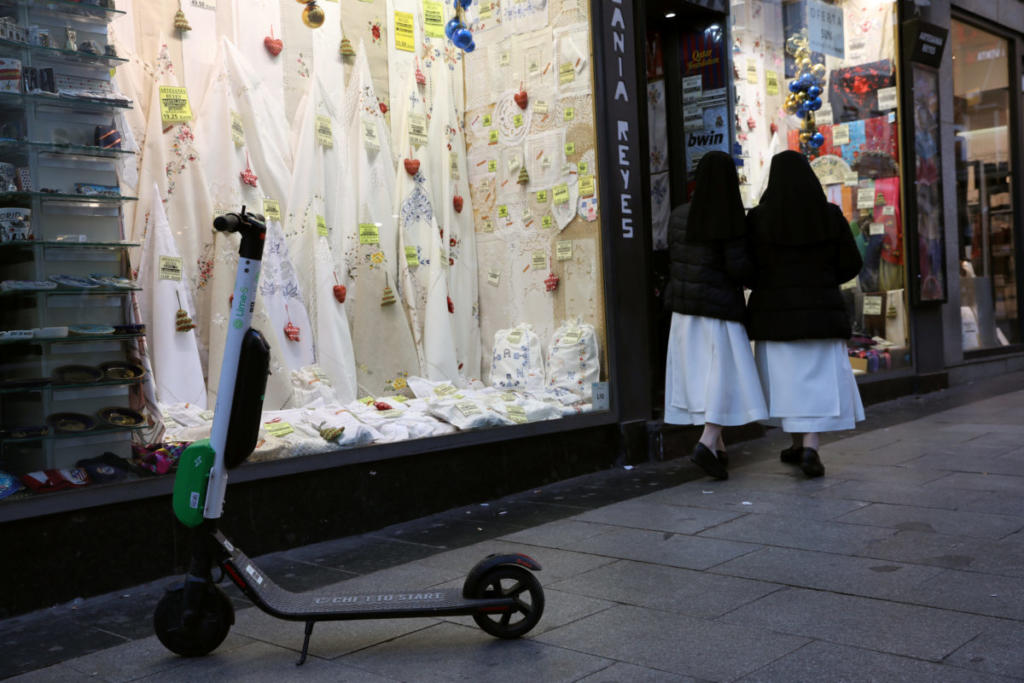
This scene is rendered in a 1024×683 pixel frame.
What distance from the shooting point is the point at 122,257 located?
13.8 ft

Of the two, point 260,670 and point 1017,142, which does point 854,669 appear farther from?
point 1017,142

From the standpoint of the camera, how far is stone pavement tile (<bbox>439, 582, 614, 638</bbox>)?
3.21 m

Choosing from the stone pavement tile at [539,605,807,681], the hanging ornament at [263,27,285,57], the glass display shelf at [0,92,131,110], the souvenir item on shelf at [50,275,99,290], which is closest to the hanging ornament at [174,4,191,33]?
the hanging ornament at [263,27,285,57]

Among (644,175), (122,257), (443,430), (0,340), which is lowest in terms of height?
(443,430)

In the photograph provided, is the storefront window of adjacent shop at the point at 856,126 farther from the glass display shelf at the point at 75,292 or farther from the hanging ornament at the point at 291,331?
the glass display shelf at the point at 75,292

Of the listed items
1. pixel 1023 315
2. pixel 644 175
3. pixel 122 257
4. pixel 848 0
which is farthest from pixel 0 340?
pixel 1023 315

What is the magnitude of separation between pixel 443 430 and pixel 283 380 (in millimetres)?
1011

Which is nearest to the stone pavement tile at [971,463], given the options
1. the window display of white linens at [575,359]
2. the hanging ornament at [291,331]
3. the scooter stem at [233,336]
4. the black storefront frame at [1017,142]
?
the window display of white linens at [575,359]

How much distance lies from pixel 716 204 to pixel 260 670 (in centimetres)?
364

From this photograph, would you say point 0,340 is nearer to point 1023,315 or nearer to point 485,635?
point 485,635

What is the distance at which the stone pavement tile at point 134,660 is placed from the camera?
295 cm

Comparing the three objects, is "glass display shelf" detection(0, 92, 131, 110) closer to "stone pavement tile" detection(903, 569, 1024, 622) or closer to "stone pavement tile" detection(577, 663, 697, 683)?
"stone pavement tile" detection(577, 663, 697, 683)

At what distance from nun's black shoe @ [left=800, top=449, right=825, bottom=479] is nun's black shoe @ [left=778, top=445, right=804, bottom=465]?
0.38m

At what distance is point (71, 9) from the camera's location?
4008 mm
